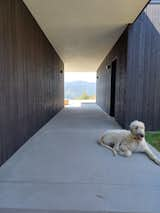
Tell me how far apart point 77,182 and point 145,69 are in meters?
3.53

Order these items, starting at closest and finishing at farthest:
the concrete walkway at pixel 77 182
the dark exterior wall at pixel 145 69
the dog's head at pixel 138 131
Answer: the concrete walkway at pixel 77 182
the dog's head at pixel 138 131
the dark exterior wall at pixel 145 69

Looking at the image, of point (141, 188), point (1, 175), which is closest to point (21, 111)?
point (1, 175)

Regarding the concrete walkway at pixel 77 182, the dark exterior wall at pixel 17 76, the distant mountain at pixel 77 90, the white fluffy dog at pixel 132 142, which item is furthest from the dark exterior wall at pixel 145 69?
the distant mountain at pixel 77 90

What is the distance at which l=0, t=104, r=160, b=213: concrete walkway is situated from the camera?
1.61 m

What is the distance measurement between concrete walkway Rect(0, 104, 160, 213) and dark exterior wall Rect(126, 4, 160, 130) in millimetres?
2028

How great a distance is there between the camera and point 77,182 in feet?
6.54

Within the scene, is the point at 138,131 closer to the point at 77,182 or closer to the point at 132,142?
the point at 132,142

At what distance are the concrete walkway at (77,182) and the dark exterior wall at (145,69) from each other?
2028 millimetres

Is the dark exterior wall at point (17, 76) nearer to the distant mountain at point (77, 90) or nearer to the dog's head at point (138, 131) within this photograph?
the dog's head at point (138, 131)

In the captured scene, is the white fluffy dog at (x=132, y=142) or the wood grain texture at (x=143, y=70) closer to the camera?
the white fluffy dog at (x=132, y=142)

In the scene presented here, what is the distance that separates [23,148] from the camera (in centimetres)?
317

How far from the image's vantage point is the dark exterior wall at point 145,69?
441cm

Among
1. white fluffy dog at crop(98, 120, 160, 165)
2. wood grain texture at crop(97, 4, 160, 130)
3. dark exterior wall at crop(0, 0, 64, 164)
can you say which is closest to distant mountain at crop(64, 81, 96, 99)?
wood grain texture at crop(97, 4, 160, 130)

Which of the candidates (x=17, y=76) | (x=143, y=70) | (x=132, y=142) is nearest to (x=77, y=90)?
(x=143, y=70)
